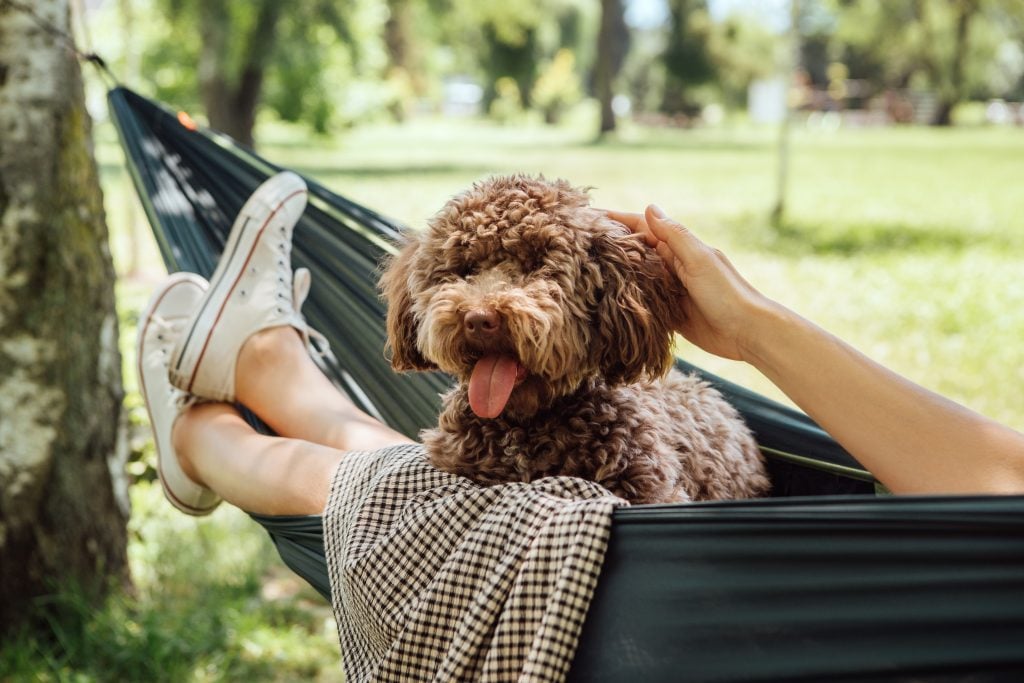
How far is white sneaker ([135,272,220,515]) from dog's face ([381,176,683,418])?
1.04 m

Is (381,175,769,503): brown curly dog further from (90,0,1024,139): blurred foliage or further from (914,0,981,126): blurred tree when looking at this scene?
(914,0,981,126): blurred tree

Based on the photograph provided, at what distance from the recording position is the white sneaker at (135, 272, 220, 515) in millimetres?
2605

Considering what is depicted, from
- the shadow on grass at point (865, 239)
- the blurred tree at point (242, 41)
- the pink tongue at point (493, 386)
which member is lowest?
the shadow on grass at point (865, 239)

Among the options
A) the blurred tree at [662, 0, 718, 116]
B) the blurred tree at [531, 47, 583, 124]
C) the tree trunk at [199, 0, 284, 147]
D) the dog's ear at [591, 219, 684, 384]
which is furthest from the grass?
the blurred tree at [531, 47, 583, 124]

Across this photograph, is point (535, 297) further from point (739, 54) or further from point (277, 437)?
point (739, 54)

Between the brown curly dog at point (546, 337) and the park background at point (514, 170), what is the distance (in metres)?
1.20

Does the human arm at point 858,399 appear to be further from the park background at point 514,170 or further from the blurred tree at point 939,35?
the blurred tree at point 939,35

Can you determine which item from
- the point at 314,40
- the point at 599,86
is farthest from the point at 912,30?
the point at 314,40

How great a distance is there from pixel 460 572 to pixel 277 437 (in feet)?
3.36

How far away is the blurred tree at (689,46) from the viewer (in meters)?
35.2

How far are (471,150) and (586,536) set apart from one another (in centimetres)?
2050

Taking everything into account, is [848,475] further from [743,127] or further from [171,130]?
[743,127]

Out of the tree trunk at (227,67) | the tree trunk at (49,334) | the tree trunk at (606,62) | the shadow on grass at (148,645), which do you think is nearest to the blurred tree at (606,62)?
the tree trunk at (606,62)

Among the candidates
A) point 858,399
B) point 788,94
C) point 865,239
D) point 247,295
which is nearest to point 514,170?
point 247,295
